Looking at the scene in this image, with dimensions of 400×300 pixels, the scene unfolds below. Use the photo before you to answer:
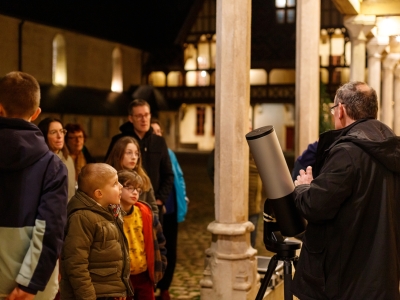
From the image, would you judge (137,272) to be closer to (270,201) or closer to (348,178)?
(270,201)

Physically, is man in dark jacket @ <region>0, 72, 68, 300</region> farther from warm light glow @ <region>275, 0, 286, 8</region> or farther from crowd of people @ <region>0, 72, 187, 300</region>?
warm light glow @ <region>275, 0, 286, 8</region>

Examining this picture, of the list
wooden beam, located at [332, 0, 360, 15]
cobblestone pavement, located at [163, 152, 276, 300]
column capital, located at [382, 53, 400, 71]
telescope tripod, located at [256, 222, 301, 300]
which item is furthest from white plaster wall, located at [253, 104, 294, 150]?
telescope tripod, located at [256, 222, 301, 300]

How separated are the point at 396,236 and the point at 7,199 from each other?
1874 millimetres

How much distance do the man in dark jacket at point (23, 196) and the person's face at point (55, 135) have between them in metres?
2.31

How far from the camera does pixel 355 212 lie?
11.2 feet

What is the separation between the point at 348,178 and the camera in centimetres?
338

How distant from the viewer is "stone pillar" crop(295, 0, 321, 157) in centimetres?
744

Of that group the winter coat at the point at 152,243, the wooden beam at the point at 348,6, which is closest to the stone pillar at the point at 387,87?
the wooden beam at the point at 348,6

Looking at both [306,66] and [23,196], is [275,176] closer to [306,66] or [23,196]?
[23,196]

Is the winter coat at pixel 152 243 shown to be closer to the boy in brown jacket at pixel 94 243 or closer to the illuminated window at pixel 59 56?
the boy in brown jacket at pixel 94 243

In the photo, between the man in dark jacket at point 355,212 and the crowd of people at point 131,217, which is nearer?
the crowd of people at point 131,217

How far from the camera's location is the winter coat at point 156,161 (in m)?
5.92

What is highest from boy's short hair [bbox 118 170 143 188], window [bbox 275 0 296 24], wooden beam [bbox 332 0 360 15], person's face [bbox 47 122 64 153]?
window [bbox 275 0 296 24]

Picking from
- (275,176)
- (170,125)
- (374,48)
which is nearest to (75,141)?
(275,176)
